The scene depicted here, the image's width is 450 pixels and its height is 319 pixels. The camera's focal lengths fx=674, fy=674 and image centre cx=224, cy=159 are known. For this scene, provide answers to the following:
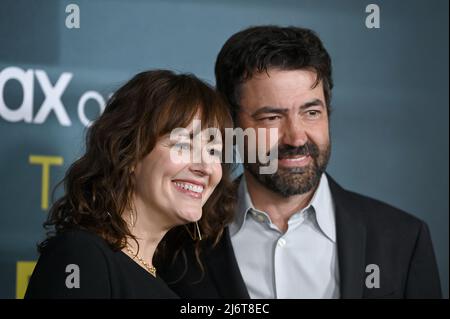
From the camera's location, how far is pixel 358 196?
1.92 meters

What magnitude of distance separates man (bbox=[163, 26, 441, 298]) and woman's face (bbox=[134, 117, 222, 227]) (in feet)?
0.77

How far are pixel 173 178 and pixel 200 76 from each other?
56cm

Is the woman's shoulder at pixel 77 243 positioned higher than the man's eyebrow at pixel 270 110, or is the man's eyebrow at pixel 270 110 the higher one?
the man's eyebrow at pixel 270 110

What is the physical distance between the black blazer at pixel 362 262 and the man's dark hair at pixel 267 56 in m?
0.37

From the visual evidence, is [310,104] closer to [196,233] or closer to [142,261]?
[196,233]

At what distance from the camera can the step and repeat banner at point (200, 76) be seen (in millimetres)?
1991

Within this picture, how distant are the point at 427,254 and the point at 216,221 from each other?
576 millimetres

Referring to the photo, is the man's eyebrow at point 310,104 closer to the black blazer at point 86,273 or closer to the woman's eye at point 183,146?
the woman's eye at point 183,146

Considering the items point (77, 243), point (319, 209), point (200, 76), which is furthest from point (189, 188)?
point (200, 76)

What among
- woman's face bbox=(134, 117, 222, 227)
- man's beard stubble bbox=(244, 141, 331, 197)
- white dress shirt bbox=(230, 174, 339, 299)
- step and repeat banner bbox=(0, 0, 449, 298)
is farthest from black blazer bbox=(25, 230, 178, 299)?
step and repeat banner bbox=(0, 0, 449, 298)

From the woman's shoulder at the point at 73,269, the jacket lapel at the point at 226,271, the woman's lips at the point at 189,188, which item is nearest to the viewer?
the woman's shoulder at the point at 73,269

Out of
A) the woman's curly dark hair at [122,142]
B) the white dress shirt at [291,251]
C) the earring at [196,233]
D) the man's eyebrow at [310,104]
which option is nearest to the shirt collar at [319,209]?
the white dress shirt at [291,251]

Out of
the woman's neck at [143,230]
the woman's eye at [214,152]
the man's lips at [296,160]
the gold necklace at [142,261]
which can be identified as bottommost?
the gold necklace at [142,261]
